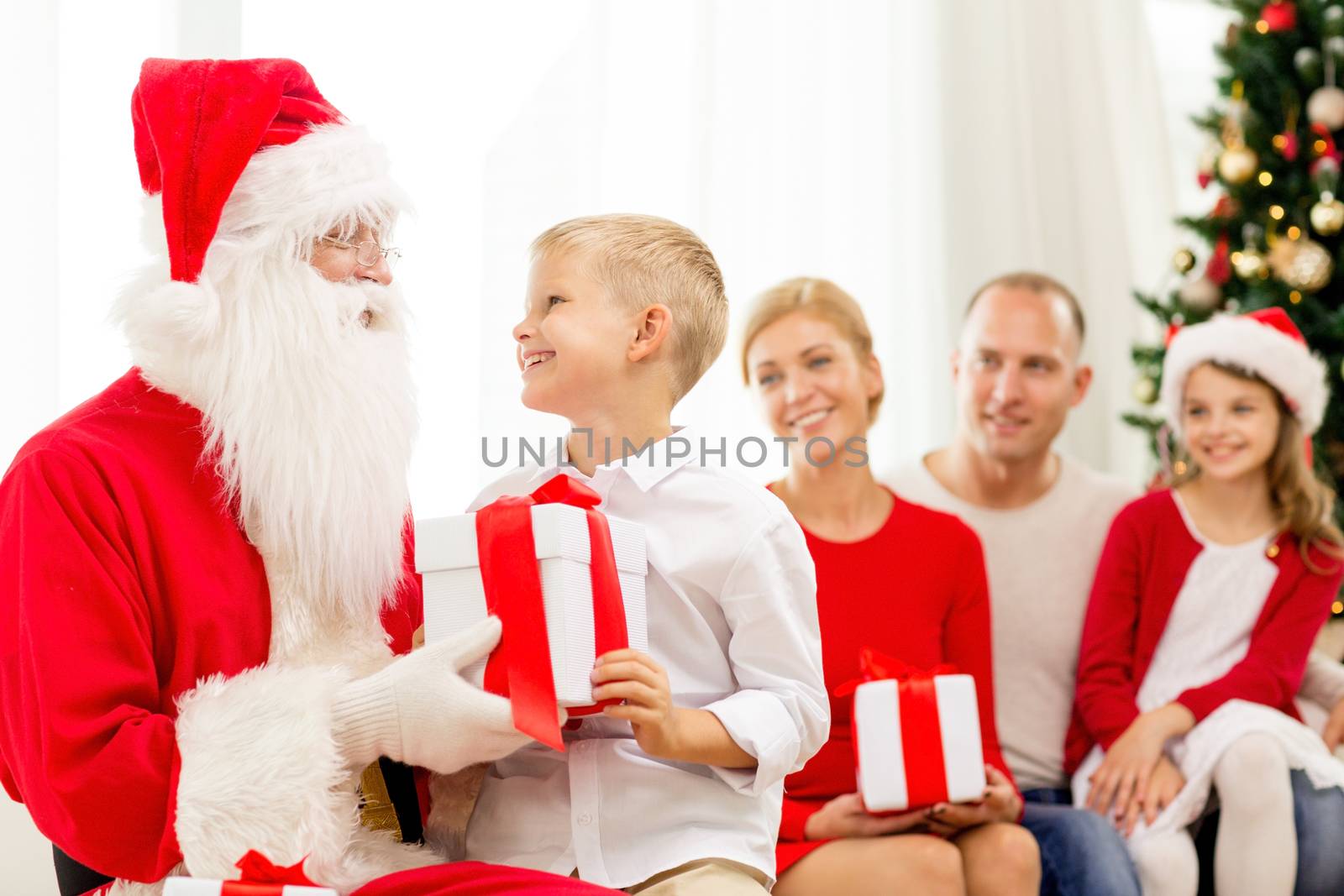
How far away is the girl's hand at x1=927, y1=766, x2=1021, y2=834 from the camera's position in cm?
210

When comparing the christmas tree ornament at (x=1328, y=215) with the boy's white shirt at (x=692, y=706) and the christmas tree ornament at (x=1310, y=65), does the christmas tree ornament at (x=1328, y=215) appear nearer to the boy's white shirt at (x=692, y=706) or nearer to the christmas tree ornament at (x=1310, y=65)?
the christmas tree ornament at (x=1310, y=65)

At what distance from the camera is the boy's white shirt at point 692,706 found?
1.51 meters

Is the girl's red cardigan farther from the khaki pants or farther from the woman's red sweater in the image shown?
the khaki pants

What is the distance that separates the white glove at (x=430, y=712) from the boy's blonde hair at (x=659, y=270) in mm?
578

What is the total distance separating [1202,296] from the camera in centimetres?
361

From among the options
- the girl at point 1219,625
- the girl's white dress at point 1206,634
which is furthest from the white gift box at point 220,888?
the girl's white dress at point 1206,634

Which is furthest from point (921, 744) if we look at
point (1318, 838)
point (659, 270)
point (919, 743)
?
point (1318, 838)

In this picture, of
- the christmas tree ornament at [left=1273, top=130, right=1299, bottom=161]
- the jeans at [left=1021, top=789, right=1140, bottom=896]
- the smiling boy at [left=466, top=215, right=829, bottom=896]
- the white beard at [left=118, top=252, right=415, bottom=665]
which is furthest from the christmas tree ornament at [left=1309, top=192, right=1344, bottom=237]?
the white beard at [left=118, top=252, right=415, bottom=665]

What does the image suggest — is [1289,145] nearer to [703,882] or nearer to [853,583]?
[853,583]

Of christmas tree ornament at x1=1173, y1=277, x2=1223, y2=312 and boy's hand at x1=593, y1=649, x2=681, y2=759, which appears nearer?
boy's hand at x1=593, y1=649, x2=681, y2=759

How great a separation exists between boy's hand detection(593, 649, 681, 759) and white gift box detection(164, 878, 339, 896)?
36cm

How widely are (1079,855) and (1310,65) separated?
245cm

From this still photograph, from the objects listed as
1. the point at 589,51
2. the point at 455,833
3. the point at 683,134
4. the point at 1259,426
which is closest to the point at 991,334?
the point at 1259,426

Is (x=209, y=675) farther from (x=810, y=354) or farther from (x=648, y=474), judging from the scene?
(x=810, y=354)
